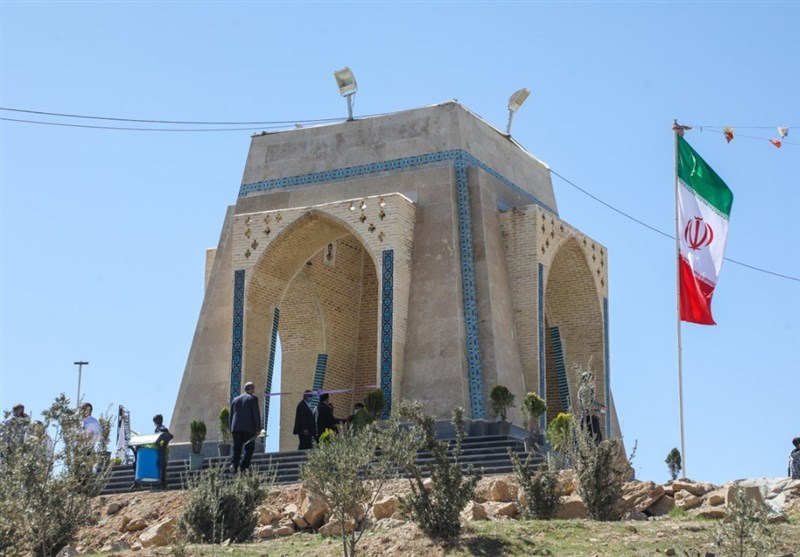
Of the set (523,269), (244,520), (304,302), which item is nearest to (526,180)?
(523,269)

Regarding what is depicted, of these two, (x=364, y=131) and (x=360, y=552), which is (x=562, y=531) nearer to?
(x=360, y=552)

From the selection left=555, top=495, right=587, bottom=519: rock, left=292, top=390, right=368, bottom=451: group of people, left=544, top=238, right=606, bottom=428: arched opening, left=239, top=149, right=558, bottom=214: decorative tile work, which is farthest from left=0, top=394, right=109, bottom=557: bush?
left=544, top=238, right=606, bottom=428: arched opening

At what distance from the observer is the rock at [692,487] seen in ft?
44.8

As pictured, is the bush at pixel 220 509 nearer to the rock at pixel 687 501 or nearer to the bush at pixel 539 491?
the bush at pixel 539 491

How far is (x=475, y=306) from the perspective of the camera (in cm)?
1984

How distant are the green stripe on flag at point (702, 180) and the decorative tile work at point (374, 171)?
11.0 ft

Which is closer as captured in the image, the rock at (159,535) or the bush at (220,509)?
the bush at (220,509)

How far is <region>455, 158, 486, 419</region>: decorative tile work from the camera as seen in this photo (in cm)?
1931

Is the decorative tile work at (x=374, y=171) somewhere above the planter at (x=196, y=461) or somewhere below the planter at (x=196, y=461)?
above

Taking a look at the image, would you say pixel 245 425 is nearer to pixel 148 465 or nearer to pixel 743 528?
pixel 148 465

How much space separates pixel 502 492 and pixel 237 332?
714 centimetres

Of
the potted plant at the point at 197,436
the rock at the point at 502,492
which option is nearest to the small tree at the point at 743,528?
the rock at the point at 502,492

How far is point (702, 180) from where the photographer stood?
18719mm

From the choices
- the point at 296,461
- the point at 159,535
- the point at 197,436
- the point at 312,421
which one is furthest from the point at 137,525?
the point at 312,421
